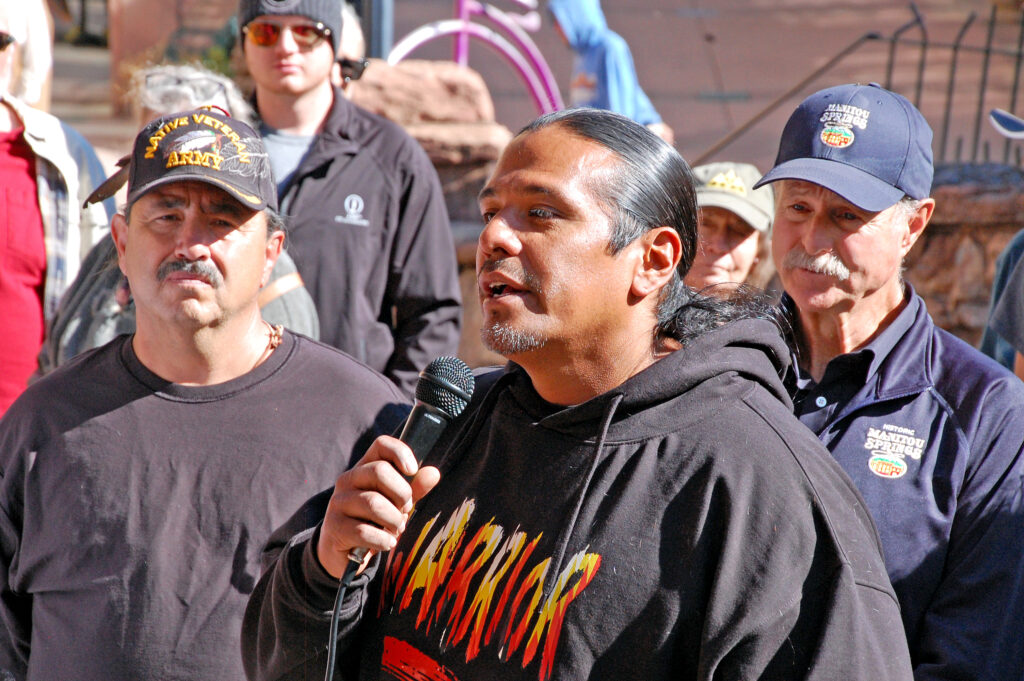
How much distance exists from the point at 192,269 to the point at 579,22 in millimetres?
6204

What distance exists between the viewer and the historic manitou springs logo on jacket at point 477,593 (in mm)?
1760

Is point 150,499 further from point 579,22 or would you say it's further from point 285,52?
point 579,22

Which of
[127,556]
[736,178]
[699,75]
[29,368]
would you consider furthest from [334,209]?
[699,75]

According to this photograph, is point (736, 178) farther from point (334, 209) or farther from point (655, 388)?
point (655, 388)

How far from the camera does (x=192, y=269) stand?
2590 mm

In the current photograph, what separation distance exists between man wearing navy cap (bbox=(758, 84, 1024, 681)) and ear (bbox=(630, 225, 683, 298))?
647 mm

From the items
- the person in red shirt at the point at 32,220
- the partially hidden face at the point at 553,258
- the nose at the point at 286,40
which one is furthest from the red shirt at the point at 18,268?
the partially hidden face at the point at 553,258

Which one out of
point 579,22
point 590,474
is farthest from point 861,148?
point 579,22

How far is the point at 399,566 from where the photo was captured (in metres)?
2.04

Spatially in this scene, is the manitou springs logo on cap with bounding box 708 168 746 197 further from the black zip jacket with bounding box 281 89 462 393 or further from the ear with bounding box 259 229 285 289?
the ear with bounding box 259 229 285 289

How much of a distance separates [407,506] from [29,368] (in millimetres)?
2378

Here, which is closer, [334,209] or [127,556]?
[127,556]

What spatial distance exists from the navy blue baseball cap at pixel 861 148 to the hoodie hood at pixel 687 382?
A: 81cm

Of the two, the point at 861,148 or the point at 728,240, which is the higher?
the point at 861,148
